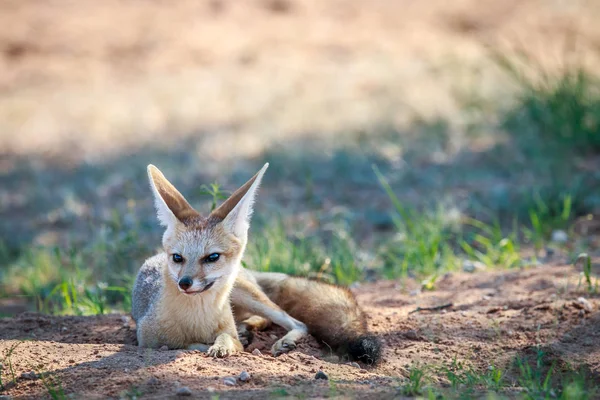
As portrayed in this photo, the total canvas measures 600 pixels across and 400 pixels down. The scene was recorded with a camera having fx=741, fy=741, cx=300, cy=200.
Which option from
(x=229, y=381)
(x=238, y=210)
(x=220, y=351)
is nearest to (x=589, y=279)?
(x=238, y=210)

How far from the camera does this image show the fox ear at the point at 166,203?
172 inches

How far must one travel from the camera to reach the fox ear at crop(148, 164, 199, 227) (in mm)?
4371

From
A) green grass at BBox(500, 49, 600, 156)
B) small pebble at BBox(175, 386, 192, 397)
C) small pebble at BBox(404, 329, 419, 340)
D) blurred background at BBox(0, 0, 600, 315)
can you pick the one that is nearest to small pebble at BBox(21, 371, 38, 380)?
small pebble at BBox(175, 386, 192, 397)

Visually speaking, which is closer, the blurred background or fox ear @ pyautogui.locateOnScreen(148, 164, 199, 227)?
fox ear @ pyautogui.locateOnScreen(148, 164, 199, 227)

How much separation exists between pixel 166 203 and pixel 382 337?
5.20ft

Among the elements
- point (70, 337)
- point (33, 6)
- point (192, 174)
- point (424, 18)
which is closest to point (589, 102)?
point (192, 174)

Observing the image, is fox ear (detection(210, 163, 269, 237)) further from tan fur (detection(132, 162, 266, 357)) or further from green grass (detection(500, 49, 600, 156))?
green grass (detection(500, 49, 600, 156))

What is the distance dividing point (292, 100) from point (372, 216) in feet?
15.0

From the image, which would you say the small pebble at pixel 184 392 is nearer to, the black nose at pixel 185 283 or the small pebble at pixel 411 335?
the black nose at pixel 185 283

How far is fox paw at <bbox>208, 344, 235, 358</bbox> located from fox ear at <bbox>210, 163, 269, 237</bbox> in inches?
27.0

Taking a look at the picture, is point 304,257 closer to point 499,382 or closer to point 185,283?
point 185,283

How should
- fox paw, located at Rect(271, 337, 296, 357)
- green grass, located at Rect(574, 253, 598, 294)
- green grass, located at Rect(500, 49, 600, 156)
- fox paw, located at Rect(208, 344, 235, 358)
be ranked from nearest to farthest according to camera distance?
1. fox paw, located at Rect(208, 344, 235, 358)
2. fox paw, located at Rect(271, 337, 296, 357)
3. green grass, located at Rect(574, 253, 598, 294)
4. green grass, located at Rect(500, 49, 600, 156)

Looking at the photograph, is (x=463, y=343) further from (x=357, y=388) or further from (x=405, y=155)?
(x=405, y=155)

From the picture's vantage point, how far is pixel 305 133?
34.9 ft
